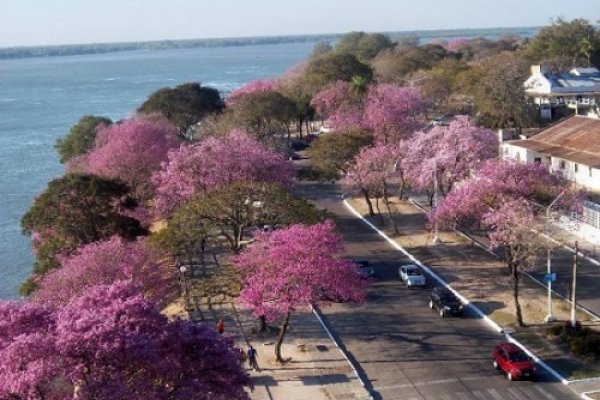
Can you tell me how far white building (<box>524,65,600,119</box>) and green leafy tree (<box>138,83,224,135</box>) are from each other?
3416 centimetres

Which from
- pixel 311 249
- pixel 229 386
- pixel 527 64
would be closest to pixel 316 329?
pixel 311 249

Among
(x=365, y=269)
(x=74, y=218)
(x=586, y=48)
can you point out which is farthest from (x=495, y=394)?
(x=586, y=48)

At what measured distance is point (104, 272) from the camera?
95.9ft

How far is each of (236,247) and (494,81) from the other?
→ 38428 millimetres

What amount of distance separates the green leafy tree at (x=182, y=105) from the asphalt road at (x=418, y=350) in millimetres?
46724

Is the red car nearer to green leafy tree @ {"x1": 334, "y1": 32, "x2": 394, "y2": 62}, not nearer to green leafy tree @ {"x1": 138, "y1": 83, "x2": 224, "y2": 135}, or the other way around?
green leafy tree @ {"x1": 138, "y1": 83, "x2": 224, "y2": 135}

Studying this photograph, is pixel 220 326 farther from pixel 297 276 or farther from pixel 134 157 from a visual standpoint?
pixel 134 157

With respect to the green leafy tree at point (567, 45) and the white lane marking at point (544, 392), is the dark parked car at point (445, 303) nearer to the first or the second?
the white lane marking at point (544, 392)

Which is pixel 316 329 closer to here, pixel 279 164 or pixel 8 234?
pixel 279 164

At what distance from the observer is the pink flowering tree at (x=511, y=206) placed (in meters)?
30.2

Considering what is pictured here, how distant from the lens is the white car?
35438 millimetres

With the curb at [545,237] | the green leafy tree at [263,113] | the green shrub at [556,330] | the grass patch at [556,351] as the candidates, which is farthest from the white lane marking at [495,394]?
the green leafy tree at [263,113]

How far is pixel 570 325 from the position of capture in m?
28.7

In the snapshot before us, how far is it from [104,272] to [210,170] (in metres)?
13.8
